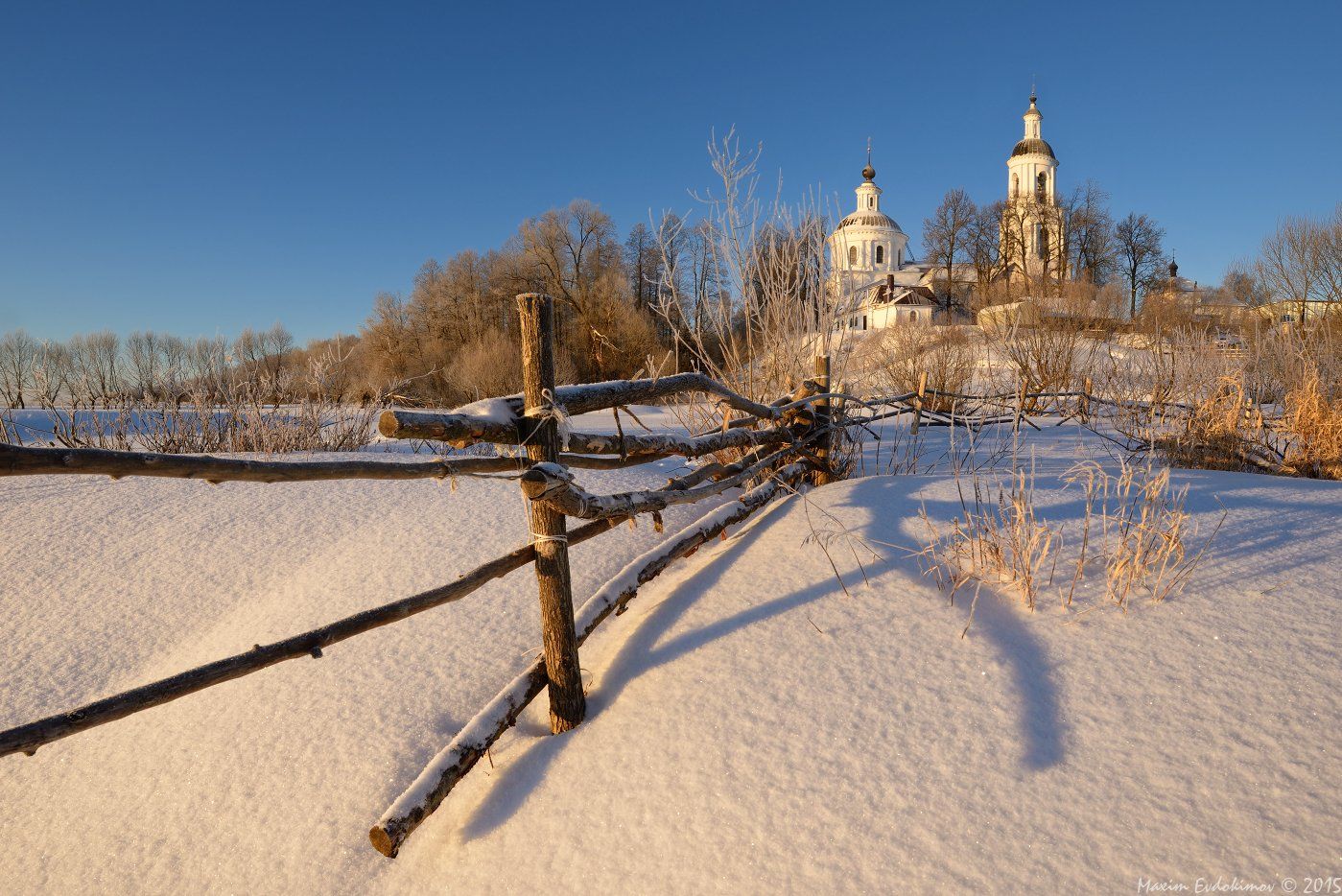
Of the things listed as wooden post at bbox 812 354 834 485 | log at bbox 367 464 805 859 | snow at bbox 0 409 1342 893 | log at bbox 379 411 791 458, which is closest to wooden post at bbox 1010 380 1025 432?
snow at bbox 0 409 1342 893

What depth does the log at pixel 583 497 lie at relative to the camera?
1.62 m

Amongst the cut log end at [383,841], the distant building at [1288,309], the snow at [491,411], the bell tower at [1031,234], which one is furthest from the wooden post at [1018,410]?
the bell tower at [1031,234]

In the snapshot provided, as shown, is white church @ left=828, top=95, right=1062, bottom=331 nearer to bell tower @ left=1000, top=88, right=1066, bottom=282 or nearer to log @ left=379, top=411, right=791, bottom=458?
bell tower @ left=1000, top=88, right=1066, bottom=282

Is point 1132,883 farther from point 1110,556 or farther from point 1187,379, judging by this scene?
point 1187,379

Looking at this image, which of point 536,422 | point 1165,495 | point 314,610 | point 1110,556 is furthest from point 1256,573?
point 314,610

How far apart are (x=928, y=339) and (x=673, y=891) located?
11600mm

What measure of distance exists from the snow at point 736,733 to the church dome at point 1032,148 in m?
59.6

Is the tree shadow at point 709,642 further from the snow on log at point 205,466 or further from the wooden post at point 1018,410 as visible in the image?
the snow on log at point 205,466

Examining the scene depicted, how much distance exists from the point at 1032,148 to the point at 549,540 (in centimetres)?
6207

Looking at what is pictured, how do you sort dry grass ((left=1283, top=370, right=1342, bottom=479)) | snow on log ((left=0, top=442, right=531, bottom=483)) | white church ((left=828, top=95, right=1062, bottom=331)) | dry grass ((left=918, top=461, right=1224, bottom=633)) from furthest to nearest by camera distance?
white church ((left=828, top=95, right=1062, bottom=331)) → dry grass ((left=1283, top=370, right=1342, bottom=479)) → dry grass ((left=918, top=461, right=1224, bottom=633)) → snow on log ((left=0, top=442, right=531, bottom=483))

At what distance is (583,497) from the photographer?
5.91ft

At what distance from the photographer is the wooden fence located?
1.26 meters

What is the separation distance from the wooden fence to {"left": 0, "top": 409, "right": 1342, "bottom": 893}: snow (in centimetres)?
13

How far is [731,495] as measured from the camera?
3760 millimetres
